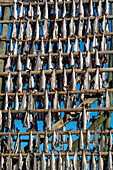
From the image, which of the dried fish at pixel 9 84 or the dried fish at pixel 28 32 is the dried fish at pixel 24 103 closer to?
the dried fish at pixel 9 84

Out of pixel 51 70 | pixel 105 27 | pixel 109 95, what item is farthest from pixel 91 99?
pixel 105 27

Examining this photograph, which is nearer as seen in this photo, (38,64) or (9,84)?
(9,84)

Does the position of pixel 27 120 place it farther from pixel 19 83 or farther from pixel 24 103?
pixel 19 83

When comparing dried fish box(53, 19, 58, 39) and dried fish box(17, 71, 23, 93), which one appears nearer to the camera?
dried fish box(17, 71, 23, 93)

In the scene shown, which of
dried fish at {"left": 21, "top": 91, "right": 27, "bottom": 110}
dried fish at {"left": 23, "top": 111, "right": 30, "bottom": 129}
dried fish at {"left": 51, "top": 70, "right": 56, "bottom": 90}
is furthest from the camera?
dried fish at {"left": 51, "top": 70, "right": 56, "bottom": 90}

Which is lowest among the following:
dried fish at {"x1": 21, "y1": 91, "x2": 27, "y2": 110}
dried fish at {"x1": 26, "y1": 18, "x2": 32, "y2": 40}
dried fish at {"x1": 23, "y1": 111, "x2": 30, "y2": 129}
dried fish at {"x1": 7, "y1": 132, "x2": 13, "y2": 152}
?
dried fish at {"x1": 7, "y1": 132, "x2": 13, "y2": 152}

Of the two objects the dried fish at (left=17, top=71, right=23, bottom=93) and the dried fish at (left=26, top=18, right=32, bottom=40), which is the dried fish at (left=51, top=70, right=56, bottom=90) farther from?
the dried fish at (left=26, top=18, right=32, bottom=40)

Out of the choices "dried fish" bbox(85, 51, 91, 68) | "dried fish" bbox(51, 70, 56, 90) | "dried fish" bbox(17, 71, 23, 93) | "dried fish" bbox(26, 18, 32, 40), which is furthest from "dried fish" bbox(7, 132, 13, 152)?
"dried fish" bbox(26, 18, 32, 40)

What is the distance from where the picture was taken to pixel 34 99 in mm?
9234

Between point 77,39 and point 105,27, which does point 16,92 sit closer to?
point 77,39

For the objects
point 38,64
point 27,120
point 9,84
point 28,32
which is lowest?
point 27,120

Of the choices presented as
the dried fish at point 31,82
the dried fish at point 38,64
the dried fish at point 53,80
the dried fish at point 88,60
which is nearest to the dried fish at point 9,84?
the dried fish at point 31,82

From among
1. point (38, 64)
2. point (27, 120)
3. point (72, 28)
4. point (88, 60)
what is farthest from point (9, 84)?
point (72, 28)

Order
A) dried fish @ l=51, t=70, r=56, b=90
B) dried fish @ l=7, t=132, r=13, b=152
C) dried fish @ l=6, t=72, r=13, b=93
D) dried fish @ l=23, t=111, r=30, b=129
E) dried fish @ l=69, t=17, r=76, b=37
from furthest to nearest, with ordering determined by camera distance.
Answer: dried fish @ l=69, t=17, r=76, b=37 → dried fish @ l=6, t=72, r=13, b=93 → dried fish @ l=51, t=70, r=56, b=90 → dried fish @ l=23, t=111, r=30, b=129 → dried fish @ l=7, t=132, r=13, b=152
